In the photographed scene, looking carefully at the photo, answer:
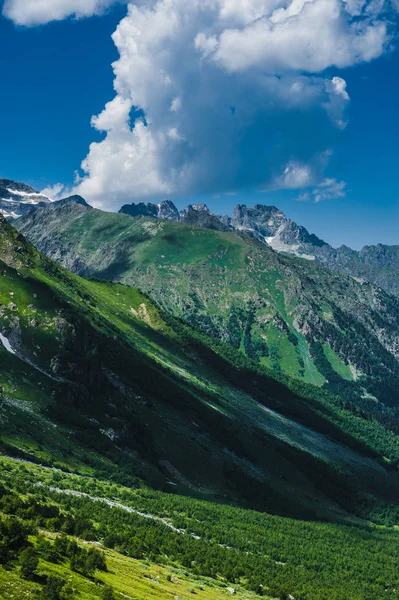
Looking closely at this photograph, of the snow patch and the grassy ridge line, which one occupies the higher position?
the snow patch

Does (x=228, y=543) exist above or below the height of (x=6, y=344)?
below

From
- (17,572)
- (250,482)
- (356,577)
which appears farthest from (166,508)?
(17,572)

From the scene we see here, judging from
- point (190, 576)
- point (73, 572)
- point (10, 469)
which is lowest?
point (10, 469)

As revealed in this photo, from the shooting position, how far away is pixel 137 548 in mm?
74938

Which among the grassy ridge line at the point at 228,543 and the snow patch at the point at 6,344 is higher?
the snow patch at the point at 6,344

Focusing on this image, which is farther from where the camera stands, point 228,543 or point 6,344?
point 6,344

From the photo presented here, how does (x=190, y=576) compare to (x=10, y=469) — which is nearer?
(x=190, y=576)

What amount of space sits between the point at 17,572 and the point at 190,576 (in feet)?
138

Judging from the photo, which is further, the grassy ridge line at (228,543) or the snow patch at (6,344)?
the snow patch at (6,344)

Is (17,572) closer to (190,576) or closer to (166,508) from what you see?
(190,576)

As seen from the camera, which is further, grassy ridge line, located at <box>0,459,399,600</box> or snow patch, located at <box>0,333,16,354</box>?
snow patch, located at <box>0,333,16,354</box>

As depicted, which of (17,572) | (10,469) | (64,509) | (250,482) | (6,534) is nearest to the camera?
(17,572)

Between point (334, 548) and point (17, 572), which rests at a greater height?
point (17, 572)

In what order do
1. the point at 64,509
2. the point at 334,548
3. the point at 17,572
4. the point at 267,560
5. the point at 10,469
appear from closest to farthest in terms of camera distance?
the point at 17,572
the point at 64,509
the point at 10,469
the point at 267,560
the point at 334,548
